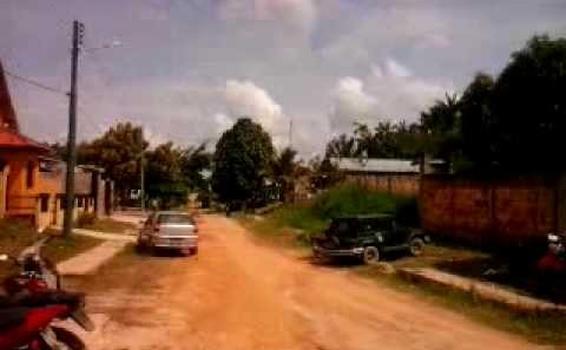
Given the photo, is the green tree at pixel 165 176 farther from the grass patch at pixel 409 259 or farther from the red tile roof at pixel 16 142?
the red tile roof at pixel 16 142

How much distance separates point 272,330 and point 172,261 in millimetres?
14796

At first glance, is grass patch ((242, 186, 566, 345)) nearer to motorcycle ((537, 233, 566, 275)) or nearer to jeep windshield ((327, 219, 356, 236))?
jeep windshield ((327, 219, 356, 236))

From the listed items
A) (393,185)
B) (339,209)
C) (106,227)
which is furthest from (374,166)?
(106,227)

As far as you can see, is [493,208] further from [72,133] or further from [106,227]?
[106,227]

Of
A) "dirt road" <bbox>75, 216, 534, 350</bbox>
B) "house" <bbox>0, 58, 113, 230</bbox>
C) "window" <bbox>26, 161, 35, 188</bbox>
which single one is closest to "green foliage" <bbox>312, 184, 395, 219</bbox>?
"house" <bbox>0, 58, 113, 230</bbox>

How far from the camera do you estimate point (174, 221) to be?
102 ft

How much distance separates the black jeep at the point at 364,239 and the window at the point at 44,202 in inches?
686

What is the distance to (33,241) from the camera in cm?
2830

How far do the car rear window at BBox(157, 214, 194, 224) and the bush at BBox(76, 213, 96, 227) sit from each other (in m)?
16.4

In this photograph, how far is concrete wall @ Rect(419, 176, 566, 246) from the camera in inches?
1041

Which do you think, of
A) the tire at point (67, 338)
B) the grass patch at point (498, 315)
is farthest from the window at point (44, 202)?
the tire at point (67, 338)

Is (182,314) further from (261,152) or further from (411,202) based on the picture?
(261,152)

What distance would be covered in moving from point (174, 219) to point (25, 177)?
10756mm

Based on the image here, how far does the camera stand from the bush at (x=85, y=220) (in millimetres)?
47000
